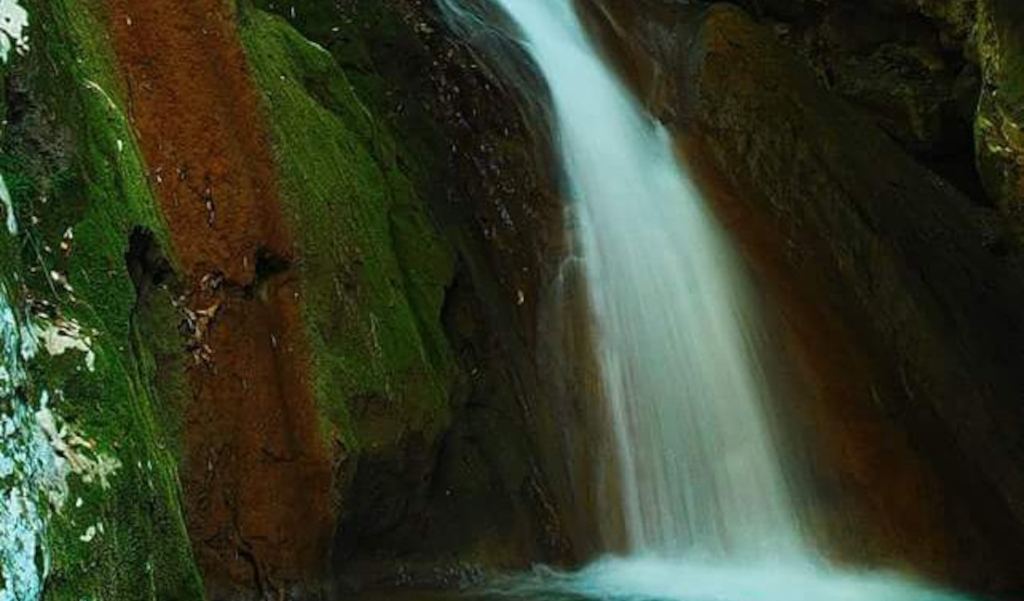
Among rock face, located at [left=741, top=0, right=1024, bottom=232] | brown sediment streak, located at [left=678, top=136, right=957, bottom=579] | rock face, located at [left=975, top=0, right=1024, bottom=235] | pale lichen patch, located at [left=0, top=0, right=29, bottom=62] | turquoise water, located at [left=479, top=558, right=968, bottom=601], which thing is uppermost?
rock face, located at [left=741, top=0, right=1024, bottom=232]

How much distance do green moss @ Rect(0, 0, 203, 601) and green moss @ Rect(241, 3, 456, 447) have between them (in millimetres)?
1082

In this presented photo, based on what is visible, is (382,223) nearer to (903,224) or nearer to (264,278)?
(264,278)

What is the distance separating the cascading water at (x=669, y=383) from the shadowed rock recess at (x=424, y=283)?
0.75 ft

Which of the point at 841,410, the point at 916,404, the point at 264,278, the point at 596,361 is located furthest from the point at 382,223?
the point at 916,404

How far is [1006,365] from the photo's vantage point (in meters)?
11.0

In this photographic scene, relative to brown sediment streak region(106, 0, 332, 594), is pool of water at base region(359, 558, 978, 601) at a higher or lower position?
lower

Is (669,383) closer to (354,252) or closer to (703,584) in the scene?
(703,584)

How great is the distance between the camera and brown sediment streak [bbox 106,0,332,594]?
7.10 metres

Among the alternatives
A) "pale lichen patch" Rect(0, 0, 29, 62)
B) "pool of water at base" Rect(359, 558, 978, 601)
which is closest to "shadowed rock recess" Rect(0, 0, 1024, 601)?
"pale lichen patch" Rect(0, 0, 29, 62)

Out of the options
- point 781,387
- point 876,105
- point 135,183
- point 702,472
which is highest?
point 876,105

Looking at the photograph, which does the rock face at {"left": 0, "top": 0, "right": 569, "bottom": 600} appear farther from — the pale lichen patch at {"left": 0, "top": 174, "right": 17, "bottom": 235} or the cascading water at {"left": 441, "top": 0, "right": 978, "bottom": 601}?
the cascading water at {"left": 441, "top": 0, "right": 978, "bottom": 601}

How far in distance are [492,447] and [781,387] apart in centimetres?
267

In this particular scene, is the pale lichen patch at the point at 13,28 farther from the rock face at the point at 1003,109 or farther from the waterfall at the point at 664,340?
the rock face at the point at 1003,109

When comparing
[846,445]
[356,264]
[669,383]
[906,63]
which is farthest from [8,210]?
[906,63]
